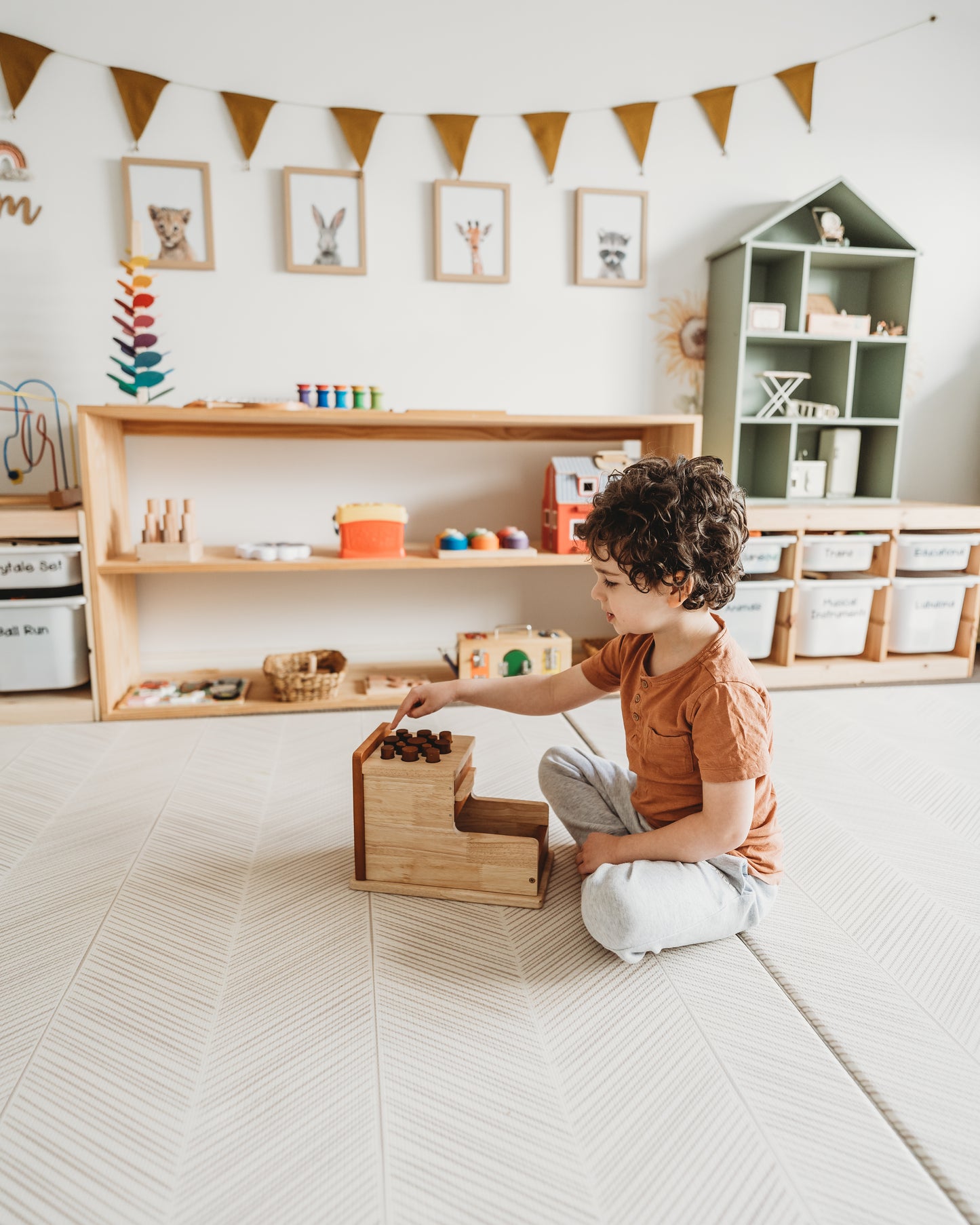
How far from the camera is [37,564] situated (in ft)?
6.85

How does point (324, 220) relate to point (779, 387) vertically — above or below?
above

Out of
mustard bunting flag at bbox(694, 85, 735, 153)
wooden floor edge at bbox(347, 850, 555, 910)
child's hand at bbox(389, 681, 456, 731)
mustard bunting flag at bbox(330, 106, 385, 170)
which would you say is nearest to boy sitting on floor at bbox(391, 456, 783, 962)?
wooden floor edge at bbox(347, 850, 555, 910)

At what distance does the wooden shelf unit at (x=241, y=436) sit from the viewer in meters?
2.14

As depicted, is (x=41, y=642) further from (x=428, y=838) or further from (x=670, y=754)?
(x=670, y=754)

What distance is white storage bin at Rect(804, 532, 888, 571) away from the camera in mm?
2436

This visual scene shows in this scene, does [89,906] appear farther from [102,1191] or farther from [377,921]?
[102,1191]

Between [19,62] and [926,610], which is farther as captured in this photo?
[926,610]

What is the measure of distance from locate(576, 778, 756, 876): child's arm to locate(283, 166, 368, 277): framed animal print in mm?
1962

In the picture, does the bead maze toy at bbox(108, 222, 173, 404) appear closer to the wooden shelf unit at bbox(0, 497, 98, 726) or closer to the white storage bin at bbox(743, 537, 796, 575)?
the wooden shelf unit at bbox(0, 497, 98, 726)

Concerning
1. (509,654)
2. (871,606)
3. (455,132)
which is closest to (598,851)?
(509,654)

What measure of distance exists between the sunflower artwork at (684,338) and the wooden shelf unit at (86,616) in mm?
1821

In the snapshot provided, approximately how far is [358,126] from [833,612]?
79.2 inches

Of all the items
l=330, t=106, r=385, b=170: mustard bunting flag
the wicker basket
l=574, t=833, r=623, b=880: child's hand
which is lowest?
the wicker basket

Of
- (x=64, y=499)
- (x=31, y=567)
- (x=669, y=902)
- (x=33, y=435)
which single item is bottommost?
(x=669, y=902)
